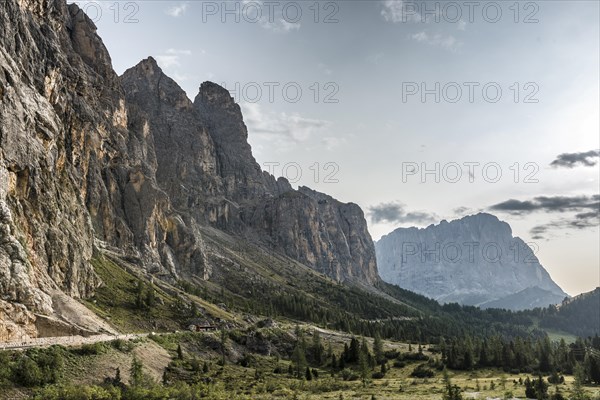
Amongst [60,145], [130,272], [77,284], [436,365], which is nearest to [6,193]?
[77,284]

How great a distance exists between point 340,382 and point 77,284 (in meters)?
70.3

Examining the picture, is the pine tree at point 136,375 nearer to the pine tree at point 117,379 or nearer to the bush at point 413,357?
the pine tree at point 117,379

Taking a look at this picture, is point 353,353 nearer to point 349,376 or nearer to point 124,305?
point 349,376

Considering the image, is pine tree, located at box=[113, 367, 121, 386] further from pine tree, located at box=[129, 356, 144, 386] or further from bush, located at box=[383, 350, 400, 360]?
bush, located at box=[383, 350, 400, 360]

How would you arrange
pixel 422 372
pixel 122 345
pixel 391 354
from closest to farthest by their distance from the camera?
pixel 122 345 < pixel 422 372 < pixel 391 354

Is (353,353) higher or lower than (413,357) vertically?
higher

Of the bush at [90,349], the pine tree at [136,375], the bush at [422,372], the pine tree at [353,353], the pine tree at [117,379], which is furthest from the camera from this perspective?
the pine tree at [353,353]

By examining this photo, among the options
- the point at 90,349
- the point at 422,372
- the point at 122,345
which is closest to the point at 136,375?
the point at 90,349

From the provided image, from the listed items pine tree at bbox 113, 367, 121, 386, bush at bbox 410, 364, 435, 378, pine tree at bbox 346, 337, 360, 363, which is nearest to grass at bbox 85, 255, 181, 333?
pine tree at bbox 113, 367, 121, 386

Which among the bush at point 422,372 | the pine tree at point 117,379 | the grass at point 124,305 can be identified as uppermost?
the grass at point 124,305

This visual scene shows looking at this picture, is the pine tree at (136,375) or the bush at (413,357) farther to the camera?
the bush at (413,357)

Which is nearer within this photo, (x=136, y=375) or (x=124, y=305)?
(x=136, y=375)

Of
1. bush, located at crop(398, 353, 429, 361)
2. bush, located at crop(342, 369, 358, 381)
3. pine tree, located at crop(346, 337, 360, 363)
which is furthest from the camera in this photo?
bush, located at crop(398, 353, 429, 361)

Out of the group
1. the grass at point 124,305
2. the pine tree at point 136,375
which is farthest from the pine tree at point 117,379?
the grass at point 124,305
